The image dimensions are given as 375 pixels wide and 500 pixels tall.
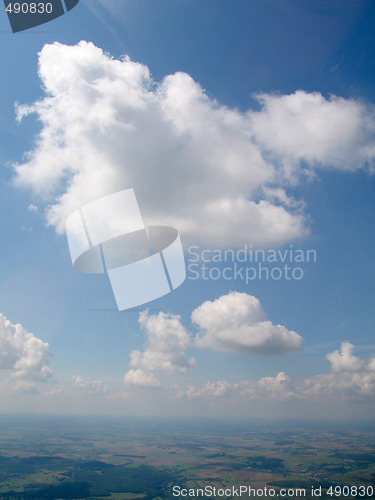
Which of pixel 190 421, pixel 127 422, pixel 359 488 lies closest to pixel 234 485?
pixel 359 488

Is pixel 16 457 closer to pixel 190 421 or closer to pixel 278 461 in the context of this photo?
pixel 190 421

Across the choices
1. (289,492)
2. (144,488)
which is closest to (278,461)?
(289,492)

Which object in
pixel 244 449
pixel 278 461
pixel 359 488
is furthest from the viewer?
pixel 244 449

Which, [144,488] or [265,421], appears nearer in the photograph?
[144,488]

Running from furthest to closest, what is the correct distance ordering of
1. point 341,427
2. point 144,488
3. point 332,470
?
point 341,427 < point 332,470 < point 144,488

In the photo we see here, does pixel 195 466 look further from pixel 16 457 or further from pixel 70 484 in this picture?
pixel 16 457

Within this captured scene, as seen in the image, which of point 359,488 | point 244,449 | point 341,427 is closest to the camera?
point 359,488

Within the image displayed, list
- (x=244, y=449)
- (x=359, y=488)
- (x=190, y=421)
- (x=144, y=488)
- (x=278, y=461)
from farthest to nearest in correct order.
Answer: (x=190, y=421) < (x=244, y=449) < (x=278, y=461) < (x=144, y=488) < (x=359, y=488)

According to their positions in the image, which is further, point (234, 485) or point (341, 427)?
point (341, 427)
